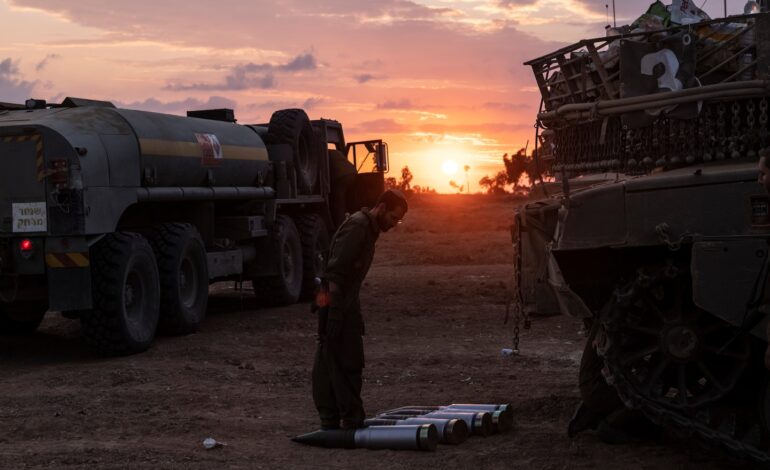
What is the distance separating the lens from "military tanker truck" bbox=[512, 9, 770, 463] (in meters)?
7.16

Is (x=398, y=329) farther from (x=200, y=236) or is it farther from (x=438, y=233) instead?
→ (x=438, y=233)

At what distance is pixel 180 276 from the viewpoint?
1404 cm

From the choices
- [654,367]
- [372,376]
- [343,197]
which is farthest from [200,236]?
[654,367]

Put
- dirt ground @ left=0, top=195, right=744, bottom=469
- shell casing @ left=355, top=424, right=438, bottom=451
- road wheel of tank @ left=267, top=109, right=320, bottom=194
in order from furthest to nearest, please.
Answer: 1. road wheel of tank @ left=267, top=109, right=320, bottom=194
2. shell casing @ left=355, top=424, right=438, bottom=451
3. dirt ground @ left=0, top=195, right=744, bottom=469

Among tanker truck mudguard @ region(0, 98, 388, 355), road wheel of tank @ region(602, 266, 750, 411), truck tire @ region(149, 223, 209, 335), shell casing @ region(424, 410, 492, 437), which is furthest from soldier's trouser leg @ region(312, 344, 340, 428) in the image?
truck tire @ region(149, 223, 209, 335)

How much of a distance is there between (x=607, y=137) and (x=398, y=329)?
7.28 meters

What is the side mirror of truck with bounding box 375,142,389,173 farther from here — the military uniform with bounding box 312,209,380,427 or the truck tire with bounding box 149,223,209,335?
the military uniform with bounding box 312,209,380,427

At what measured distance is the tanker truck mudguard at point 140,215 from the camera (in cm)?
1214

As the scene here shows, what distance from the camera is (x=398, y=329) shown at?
15.1m

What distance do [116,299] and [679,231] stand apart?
6659mm

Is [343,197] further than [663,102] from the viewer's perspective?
Yes

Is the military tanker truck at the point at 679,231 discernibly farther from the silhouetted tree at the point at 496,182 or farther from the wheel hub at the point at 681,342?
the silhouetted tree at the point at 496,182

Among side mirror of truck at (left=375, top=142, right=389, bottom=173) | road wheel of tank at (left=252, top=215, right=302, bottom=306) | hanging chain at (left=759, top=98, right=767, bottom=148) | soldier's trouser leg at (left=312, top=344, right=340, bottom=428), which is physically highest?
side mirror of truck at (left=375, top=142, right=389, bottom=173)

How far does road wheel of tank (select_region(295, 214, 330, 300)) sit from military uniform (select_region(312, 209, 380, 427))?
31.1ft
